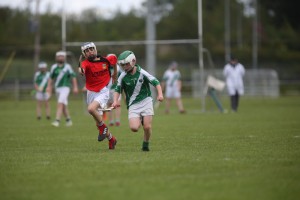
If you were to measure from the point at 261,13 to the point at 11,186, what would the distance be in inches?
2974

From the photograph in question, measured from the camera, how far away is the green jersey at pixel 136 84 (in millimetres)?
13258

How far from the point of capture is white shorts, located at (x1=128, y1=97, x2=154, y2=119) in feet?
43.2

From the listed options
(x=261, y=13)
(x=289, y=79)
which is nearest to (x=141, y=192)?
(x=289, y=79)

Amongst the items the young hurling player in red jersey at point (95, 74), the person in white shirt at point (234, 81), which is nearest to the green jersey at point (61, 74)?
the young hurling player in red jersey at point (95, 74)

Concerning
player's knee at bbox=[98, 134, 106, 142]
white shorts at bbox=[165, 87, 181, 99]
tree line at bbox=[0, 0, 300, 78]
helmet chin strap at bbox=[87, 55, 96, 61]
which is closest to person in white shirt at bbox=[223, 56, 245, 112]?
Answer: white shorts at bbox=[165, 87, 181, 99]

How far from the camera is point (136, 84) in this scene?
1327 centimetres

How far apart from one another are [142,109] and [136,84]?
52 centimetres

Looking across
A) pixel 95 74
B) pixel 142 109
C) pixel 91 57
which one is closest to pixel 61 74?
pixel 95 74

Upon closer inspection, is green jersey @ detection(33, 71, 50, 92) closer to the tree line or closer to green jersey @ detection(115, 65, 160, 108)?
green jersey @ detection(115, 65, 160, 108)

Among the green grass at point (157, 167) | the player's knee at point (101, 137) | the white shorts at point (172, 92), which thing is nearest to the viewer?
Result: the green grass at point (157, 167)

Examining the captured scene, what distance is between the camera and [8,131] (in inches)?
802

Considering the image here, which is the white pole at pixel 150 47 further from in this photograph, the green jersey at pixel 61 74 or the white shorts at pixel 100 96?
the white shorts at pixel 100 96

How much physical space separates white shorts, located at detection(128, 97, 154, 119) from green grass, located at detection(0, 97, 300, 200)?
77cm

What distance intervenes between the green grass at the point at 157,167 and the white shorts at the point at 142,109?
0.77 meters
